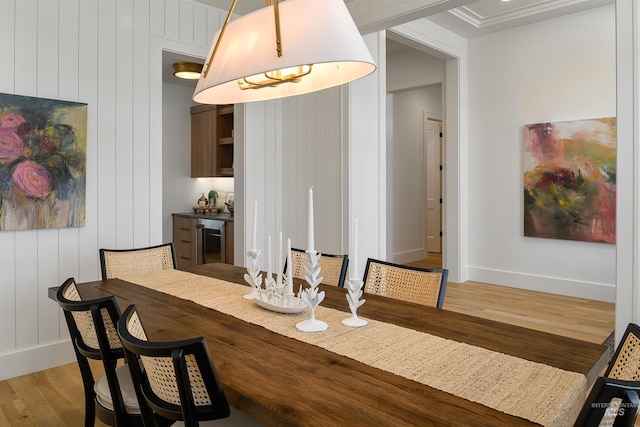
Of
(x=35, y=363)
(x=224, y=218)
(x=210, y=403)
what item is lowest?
(x=35, y=363)

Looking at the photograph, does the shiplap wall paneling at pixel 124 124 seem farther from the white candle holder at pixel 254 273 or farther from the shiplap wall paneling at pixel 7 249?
the white candle holder at pixel 254 273

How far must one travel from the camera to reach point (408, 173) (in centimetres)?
723

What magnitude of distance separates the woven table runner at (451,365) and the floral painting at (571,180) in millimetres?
4071

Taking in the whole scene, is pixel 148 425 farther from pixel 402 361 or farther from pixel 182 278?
pixel 182 278

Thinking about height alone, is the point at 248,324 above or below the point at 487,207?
below

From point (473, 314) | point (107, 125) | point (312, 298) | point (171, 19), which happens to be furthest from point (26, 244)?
point (473, 314)

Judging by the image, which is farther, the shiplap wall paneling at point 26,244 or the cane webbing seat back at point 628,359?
the shiplap wall paneling at point 26,244

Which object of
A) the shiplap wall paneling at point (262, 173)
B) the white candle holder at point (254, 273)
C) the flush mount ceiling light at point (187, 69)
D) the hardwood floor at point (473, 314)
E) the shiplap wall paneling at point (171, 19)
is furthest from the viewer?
the flush mount ceiling light at point (187, 69)

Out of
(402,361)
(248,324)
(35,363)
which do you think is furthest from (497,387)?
(35,363)

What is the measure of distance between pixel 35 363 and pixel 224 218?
2.62 meters

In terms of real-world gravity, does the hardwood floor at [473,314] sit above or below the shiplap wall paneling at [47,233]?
below

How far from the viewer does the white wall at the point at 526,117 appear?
185 inches

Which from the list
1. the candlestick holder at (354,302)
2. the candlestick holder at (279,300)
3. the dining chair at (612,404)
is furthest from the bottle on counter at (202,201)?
the dining chair at (612,404)

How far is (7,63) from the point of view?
2.85m
